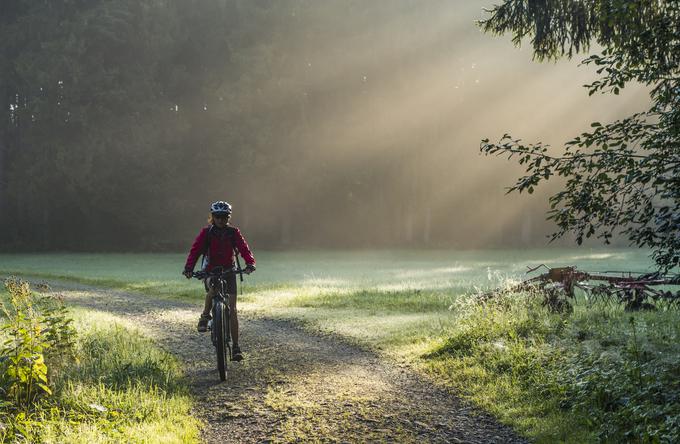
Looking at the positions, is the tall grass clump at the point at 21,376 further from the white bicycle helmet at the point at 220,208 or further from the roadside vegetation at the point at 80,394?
the white bicycle helmet at the point at 220,208

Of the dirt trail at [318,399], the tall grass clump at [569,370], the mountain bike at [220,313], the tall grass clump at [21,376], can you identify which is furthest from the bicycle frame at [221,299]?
the tall grass clump at [569,370]

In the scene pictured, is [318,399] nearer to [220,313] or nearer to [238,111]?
[220,313]

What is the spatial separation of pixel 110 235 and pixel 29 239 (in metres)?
6.98

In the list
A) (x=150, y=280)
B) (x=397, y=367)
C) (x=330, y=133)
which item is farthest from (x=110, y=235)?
(x=397, y=367)

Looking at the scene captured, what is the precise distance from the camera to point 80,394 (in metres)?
7.07

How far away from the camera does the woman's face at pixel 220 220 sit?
8531mm

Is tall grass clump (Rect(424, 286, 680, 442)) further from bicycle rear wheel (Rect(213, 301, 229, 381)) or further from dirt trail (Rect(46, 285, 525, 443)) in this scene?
bicycle rear wheel (Rect(213, 301, 229, 381))

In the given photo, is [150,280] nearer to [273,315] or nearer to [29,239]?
[273,315]

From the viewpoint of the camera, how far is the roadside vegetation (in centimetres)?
610

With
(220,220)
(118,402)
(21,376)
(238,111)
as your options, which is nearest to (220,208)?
(220,220)

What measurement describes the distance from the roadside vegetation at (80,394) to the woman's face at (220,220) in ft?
7.32

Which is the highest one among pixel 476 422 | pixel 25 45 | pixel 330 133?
pixel 25 45

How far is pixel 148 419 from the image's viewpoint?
21.5 feet

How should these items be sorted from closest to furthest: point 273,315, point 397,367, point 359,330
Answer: point 397,367
point 359,330
point 273,315
